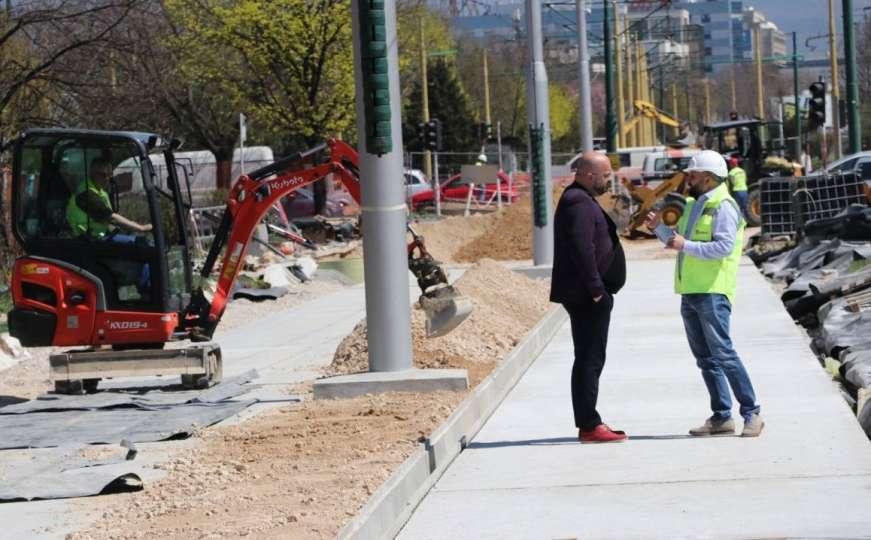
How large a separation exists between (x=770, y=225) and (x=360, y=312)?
11.8 m

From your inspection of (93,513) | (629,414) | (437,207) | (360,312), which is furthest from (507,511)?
(437,207)

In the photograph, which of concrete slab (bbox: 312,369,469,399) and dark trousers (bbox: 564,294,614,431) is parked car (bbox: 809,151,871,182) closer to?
concrete slab (bbox: 312,369,469,399)

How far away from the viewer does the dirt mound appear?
15953 mm

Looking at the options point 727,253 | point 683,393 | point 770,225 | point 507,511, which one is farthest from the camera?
point 770,225

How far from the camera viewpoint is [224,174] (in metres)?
55.1

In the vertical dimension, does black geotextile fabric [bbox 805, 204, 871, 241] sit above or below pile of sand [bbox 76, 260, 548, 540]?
above

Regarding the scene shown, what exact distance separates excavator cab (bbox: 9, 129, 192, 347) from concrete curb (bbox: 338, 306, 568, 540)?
376 centimetres

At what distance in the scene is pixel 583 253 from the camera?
11.1 m

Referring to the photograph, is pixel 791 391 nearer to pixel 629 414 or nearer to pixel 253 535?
pixel 629 414

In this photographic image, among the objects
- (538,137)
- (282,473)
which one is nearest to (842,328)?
(282,473)

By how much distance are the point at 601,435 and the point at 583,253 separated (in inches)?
49.7

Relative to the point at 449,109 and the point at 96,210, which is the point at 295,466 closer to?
the point at 96,210

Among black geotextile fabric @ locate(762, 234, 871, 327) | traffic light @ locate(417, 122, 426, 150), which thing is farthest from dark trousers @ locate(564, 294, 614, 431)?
traffic light @ locate(417, 122, 426, 150)

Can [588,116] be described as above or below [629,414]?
above
